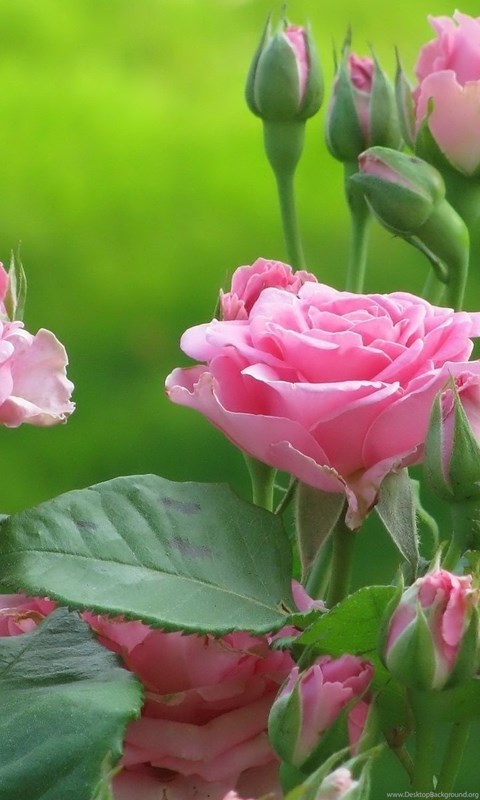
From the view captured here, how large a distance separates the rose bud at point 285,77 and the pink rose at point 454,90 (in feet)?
0.15

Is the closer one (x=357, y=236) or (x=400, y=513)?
(x=400, y=513)

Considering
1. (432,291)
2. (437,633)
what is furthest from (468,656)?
(432,291)

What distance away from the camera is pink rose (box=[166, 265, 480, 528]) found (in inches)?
10.7

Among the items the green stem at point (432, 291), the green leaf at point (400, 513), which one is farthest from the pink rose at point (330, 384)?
the green stem at point (432, 291)

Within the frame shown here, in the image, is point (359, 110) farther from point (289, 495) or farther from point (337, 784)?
point (337, 784)

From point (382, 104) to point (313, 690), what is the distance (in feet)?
0.79

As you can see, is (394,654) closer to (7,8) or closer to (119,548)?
(119,548)

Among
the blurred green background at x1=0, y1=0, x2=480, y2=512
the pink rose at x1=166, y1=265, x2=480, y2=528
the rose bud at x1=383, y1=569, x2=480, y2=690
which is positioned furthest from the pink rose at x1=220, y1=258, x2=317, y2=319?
the blurred green background at x1=0, y1=0, x2=480, y2=512

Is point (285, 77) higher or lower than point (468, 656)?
higher

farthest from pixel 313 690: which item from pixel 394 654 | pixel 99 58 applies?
pixel 99 58

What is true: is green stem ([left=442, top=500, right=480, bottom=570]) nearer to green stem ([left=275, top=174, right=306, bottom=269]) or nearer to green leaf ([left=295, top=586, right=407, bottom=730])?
A: green leaf ([left=295, top=586, right=407, bottom=730])

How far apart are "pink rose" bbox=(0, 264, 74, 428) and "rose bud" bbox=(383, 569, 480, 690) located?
0.34ft

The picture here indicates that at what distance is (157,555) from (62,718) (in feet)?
0.15

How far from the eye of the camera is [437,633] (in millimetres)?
215
